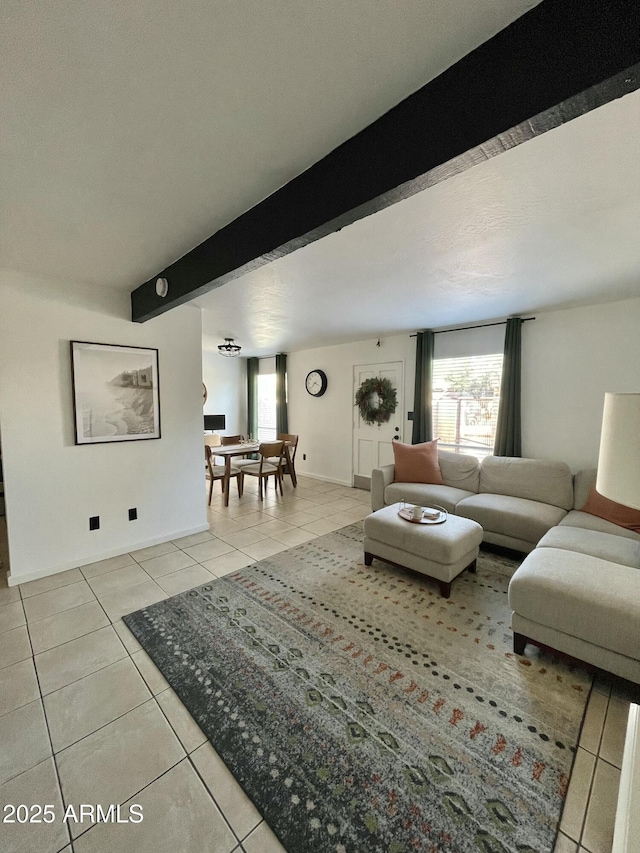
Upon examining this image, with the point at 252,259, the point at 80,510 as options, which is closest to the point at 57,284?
the point at 80,510

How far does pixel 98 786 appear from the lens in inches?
49.0

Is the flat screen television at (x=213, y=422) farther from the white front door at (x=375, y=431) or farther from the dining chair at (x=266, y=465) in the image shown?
the white front door at (x=375, y=431)

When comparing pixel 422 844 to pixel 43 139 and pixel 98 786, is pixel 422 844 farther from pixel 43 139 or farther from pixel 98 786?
pixel 43 139

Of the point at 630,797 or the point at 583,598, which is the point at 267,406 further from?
the point at 630,797

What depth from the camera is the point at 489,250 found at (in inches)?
83.1

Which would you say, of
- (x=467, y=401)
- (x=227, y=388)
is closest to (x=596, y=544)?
(x=467, y=401)

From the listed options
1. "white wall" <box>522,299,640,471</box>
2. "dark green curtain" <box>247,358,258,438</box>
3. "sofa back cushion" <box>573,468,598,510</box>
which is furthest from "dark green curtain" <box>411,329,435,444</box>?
"dark green curtain" <box>247,358,258,438</box>

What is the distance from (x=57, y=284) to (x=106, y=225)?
1.33 meters

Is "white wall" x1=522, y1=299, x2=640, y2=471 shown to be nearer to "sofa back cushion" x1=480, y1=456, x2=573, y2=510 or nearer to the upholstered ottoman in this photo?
"sofa back cushion" x1=480, y1=456, x2=573, y2=510

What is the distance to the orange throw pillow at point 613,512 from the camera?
2.61 metres

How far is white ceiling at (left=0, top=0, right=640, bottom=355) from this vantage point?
81cm

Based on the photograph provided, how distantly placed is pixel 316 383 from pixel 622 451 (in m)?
5.38

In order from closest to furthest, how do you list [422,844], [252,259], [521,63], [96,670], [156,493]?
[521,63] → [422,844] → [252,259] → [96,670] → [156,493]

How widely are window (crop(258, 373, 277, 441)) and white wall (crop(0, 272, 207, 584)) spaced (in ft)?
11.9
